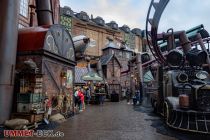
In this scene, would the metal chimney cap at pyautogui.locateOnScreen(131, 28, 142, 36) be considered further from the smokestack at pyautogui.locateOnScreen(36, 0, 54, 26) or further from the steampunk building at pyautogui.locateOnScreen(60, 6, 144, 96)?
the smokestack at pyautogui.locateOnScreen(36, 0, 54, 26)

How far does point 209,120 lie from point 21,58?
8.55 m

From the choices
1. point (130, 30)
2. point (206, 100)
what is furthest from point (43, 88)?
point (130, 30)

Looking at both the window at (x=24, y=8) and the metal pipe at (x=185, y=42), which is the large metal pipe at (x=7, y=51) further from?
the metal pipe at (x=185, y=42)

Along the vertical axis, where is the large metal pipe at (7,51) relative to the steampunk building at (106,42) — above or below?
below

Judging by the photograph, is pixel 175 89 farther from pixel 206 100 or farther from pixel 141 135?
pixel 141 135

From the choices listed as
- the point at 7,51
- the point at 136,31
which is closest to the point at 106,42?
the point at 136,31

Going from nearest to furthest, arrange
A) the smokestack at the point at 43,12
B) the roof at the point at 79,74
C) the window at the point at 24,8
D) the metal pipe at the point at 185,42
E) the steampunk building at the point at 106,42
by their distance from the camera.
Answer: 1. the smokestack at the point at 43,12
2. the metal pipe at the point at 185,42
3. the window at the point at 24,8
4. the roof at the point at 79,74
5. the steampunk building at the point at 106,42

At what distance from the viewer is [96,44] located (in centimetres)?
4925

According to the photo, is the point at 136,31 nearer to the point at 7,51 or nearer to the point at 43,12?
the point at 43,12

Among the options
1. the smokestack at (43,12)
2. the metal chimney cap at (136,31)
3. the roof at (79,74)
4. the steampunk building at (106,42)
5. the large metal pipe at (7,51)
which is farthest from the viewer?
the metal chimney cap at (136,31)

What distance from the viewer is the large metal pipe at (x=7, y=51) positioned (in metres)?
9.73

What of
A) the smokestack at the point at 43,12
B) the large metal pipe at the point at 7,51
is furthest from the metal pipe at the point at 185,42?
the large metal pipe at the point at 7,51

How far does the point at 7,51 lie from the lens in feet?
32.9

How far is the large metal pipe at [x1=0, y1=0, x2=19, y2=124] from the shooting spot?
973cm
